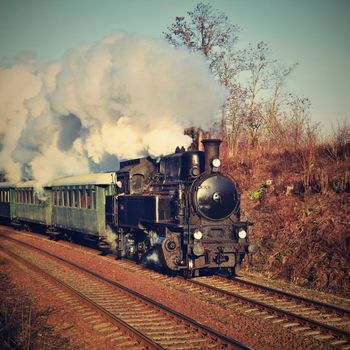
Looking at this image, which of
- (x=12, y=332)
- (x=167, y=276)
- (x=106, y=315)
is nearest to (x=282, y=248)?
(x=167, y=276)

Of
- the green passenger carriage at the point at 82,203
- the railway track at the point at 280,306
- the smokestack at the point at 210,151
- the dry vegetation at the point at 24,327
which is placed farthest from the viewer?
the green passenger carriage at the point at 82,203

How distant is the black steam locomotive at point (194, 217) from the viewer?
10.2 metres

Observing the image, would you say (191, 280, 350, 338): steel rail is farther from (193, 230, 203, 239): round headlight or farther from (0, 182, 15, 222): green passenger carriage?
(0, 182, 15, 222): green passenger carriage

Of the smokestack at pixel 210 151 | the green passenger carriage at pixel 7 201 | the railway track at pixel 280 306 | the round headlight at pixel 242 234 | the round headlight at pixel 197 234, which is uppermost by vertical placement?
the smokestack at pixel 210 151

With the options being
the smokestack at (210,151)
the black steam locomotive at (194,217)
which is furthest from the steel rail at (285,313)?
the smokestack at (210,151)

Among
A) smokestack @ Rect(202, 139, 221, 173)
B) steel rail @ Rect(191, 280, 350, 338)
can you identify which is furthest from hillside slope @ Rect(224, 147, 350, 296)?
smokestack @ Rect(202, 139, 221, 173)

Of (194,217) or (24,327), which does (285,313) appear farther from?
(24,327)

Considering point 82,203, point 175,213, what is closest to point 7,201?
point 82,203

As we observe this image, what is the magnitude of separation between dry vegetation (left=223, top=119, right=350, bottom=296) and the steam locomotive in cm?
139

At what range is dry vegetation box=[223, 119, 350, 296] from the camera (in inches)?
400

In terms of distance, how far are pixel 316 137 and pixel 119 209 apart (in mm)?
6922

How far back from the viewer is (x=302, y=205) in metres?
12.6

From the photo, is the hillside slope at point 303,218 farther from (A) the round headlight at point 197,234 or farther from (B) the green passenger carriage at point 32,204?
(B) the green passenger carriage at point 32,204

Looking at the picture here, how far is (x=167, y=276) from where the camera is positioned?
10992 millimetres
